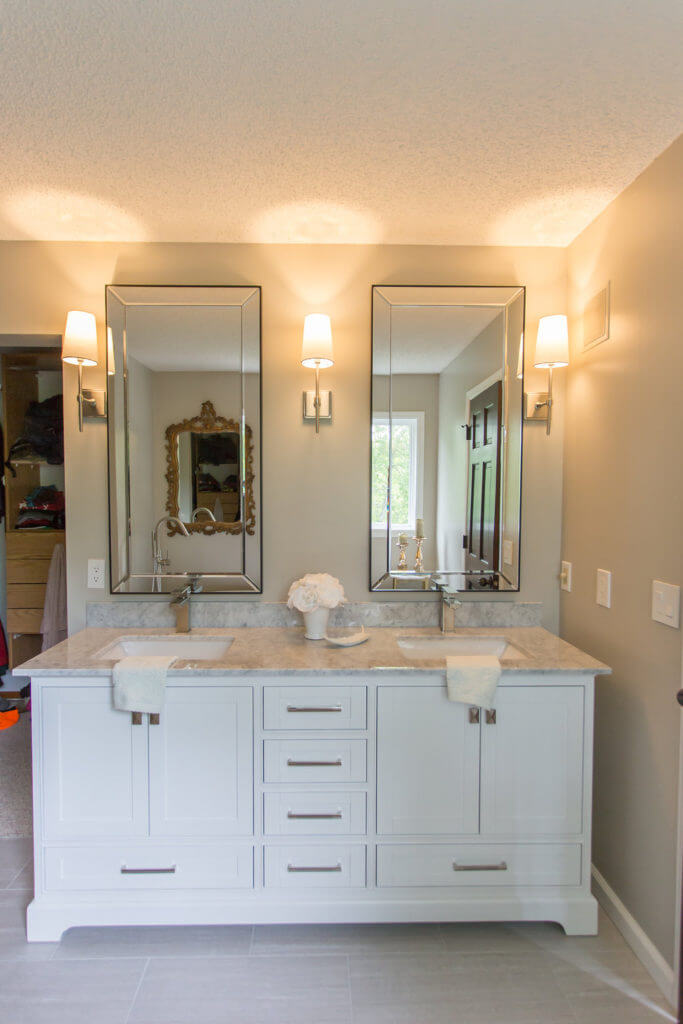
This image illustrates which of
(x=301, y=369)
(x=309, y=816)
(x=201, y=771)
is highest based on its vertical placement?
(x=301, y=369)

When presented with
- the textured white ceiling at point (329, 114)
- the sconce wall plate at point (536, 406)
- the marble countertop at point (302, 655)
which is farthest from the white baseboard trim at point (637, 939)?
the textured white ceiling at point (329, 114)

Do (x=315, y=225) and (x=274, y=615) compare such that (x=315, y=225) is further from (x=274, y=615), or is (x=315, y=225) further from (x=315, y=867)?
(x=315, y=867)

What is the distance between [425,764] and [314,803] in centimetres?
40

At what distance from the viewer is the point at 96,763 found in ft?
5.75

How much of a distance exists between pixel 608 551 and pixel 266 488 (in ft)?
4.58

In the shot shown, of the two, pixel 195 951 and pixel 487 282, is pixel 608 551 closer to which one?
pixel 487 282

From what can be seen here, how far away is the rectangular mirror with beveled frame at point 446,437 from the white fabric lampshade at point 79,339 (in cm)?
117

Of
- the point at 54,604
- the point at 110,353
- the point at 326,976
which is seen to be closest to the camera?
the point at 326,976

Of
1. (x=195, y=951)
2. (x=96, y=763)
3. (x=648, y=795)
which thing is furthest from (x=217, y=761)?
(x=648, y=795)

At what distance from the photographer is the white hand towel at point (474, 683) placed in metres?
1.73

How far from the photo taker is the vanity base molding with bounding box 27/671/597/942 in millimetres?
1747

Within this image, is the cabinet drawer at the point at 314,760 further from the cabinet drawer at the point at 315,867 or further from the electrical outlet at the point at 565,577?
the electrical outlet at the point at 565,577

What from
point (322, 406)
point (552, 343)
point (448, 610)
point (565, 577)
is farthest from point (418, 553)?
point (552, 343)

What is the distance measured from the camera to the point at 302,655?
189 centimetres
